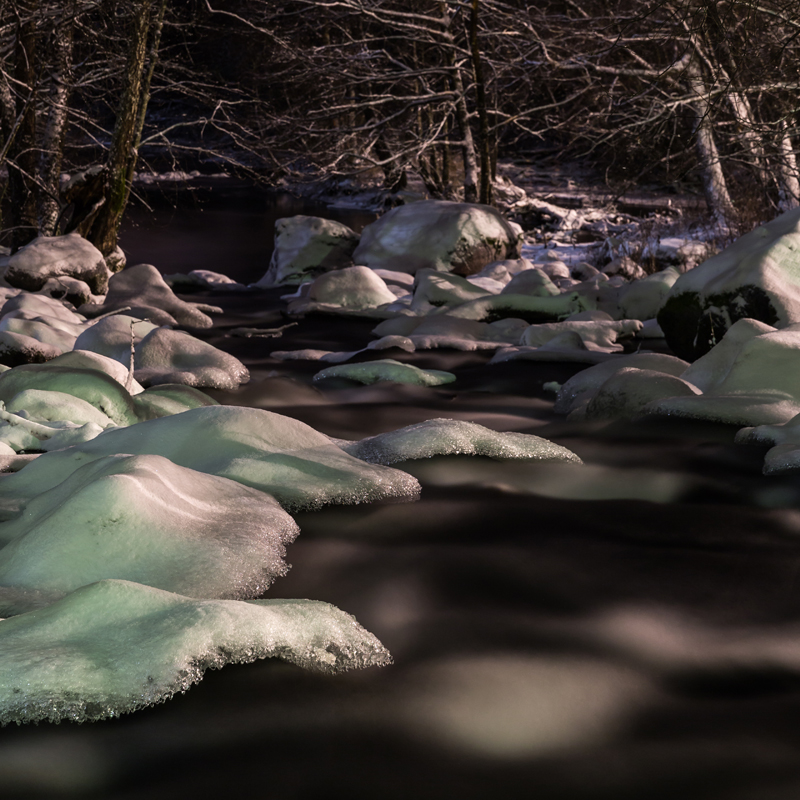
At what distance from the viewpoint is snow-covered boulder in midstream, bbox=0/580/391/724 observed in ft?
6.20

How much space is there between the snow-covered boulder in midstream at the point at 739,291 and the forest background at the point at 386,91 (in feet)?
4.15

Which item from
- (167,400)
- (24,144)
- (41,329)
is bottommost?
(167,400)

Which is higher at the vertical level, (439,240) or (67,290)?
(67,290)

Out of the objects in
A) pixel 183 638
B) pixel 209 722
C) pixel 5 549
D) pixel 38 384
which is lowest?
pixel 209 722

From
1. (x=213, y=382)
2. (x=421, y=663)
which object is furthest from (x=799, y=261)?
(x=421, y=663)

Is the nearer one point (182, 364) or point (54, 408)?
point (54, 408)

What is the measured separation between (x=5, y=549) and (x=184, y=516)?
54 cm

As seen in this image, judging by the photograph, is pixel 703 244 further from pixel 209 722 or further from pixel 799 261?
pixel 209 722

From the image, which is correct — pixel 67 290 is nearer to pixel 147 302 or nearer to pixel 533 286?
pixel 147 302

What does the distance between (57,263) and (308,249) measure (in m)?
4.01

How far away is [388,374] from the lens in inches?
231

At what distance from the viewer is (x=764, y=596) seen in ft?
8.88

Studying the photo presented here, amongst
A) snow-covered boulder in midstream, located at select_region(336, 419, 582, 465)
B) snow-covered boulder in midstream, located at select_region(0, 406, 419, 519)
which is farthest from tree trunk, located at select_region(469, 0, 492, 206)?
snow-covered boulder in midstream, located at select_region(0, 406, 419, 519)

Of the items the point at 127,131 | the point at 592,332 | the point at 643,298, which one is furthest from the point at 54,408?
the point at 643,298
